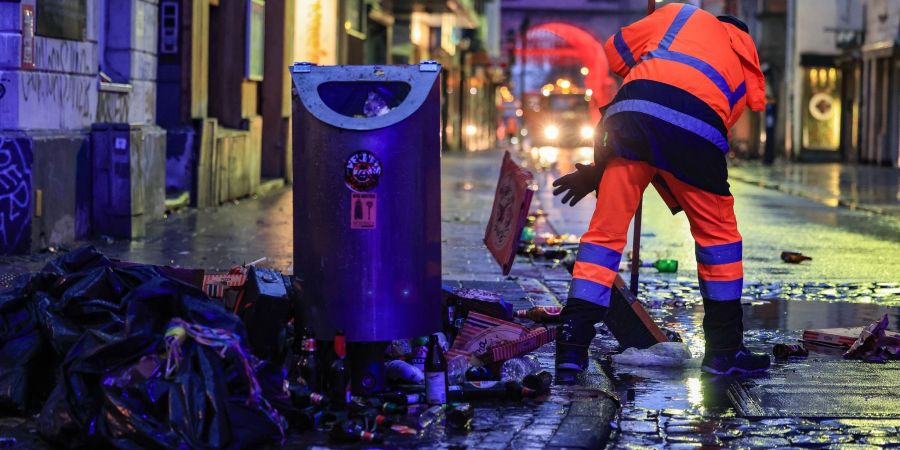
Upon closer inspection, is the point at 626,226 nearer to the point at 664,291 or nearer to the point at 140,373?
the point at 140,373

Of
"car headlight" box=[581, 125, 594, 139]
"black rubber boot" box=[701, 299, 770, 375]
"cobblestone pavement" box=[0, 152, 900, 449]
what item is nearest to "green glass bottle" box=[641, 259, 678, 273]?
"cobblestone pavement" box=[0, 152, 900, 449]

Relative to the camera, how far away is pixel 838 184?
25.7 meters

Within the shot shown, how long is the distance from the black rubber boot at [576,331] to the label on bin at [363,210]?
1184mm

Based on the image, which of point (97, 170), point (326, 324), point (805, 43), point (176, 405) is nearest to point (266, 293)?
point (326, 324)

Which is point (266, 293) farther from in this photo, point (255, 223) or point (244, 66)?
point (244, 66)

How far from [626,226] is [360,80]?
1.35m

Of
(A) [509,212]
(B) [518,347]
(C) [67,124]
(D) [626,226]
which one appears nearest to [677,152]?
(D) [626,226]

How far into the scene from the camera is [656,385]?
6203 mm

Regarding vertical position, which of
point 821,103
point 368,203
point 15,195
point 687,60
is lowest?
point 15,195

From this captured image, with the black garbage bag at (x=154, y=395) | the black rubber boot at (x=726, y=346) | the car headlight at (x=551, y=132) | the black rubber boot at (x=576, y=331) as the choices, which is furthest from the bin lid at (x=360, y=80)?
the car headlight at (x=551, y=132)

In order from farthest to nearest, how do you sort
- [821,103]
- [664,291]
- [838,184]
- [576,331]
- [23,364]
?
[821,103] < [838,184] < [664,291] < [576,331] < [23,364]

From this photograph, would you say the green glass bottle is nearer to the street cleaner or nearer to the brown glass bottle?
the street cleaner

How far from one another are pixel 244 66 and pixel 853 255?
869 cm

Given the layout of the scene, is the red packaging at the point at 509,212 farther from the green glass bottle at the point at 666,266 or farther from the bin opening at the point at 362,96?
the green glass bottle at the point at 666,266
